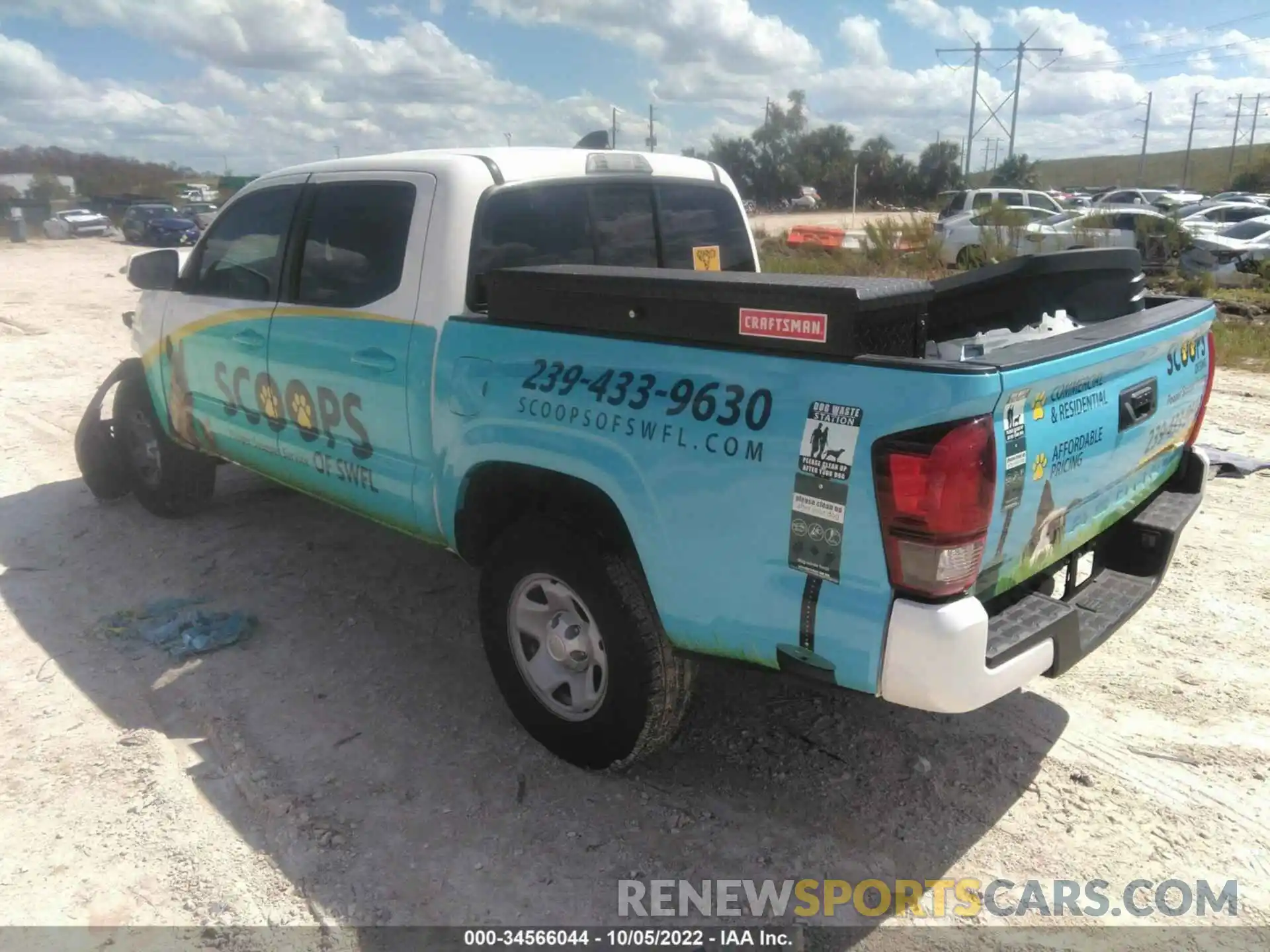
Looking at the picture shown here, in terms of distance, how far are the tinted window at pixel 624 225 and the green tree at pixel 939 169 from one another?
185 feet

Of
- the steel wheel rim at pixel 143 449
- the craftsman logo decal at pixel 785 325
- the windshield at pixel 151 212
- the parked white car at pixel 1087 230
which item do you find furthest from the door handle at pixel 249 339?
the windshield at pixel 151 212

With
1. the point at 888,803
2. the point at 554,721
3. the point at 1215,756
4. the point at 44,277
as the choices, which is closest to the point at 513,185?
the point at 554,721

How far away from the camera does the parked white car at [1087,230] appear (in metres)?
14.5

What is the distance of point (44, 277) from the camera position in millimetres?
21578

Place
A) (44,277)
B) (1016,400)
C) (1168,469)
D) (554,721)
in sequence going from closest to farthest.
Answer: (1016,400), (554,721), (1168,469), (44,277)

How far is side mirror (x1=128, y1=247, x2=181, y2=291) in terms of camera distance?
4.95 meters

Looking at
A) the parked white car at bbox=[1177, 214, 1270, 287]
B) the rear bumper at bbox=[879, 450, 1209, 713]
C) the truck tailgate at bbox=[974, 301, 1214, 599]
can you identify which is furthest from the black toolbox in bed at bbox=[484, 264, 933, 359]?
the parked white car at bbox=[1177, 214, 1270, 287]

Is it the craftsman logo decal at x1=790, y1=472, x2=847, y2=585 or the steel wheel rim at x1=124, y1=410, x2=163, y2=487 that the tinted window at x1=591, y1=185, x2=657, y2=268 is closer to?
the craftsman logo decal at x1=790, y1=472, x2=847, y2=585

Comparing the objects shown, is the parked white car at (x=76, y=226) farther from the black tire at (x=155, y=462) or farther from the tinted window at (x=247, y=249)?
the tinted window at (x=247, y=249)

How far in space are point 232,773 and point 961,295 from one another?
9.68ft

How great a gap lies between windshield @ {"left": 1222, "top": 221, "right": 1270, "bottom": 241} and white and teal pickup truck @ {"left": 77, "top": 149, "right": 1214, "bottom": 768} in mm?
18284

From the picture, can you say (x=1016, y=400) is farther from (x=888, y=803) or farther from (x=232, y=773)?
(x=232, y=773)

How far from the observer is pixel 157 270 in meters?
4.95

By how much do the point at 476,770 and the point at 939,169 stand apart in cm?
6038
